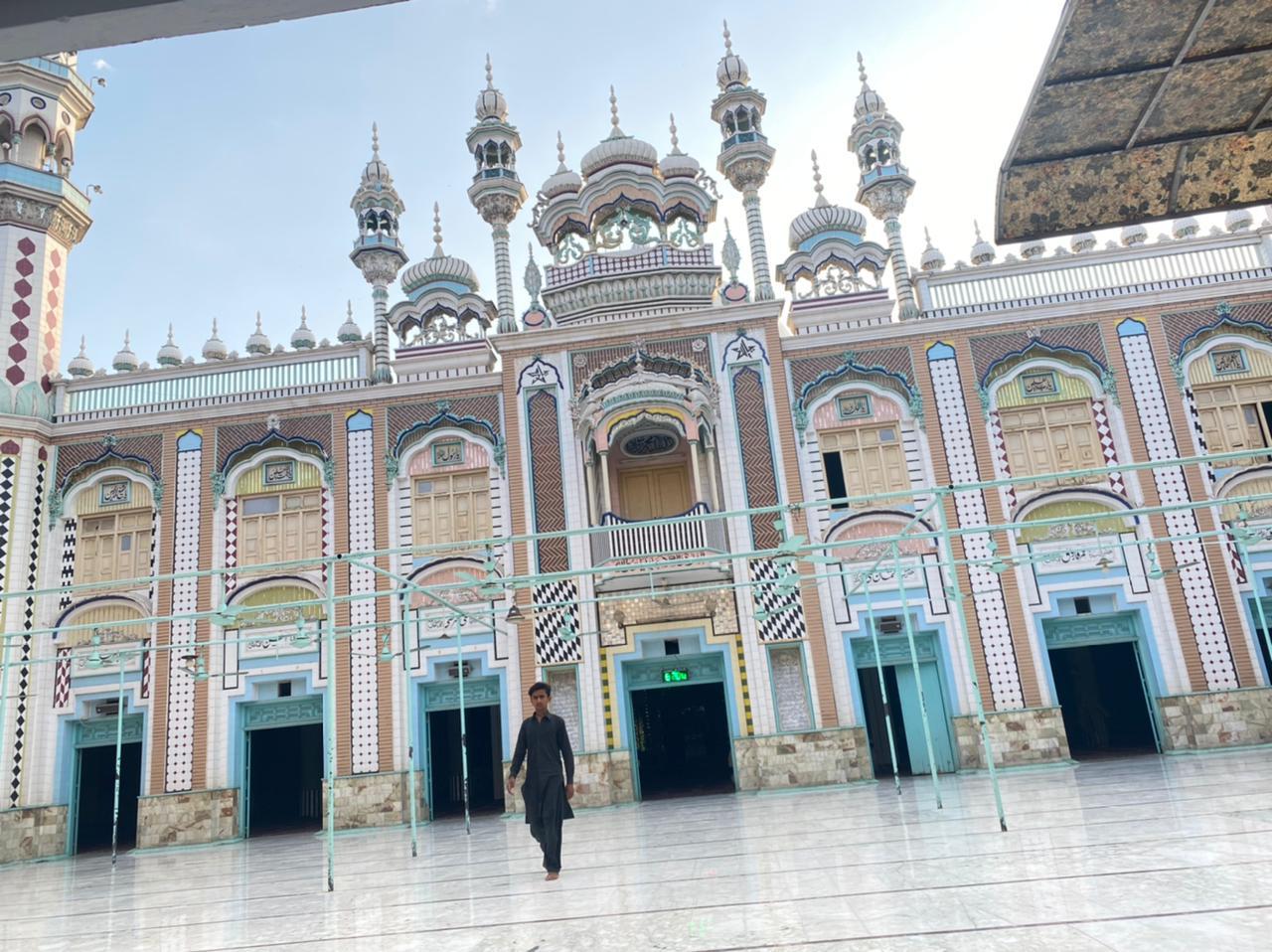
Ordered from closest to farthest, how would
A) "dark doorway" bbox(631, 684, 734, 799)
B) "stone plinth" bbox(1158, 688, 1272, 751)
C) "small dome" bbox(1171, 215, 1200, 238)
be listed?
"stone plinth" bbox(1158, 688, 1272, 751) → "small dome" bbox(1171, 215, 1200, 238) → "dark doorway" bbox(631, 684, 734, 799)

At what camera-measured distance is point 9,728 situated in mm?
16609

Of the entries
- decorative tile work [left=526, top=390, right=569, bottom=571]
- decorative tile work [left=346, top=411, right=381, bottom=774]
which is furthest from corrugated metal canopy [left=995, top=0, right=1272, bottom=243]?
decorative tile work [left=346, top=411, right=381, bottom=774]

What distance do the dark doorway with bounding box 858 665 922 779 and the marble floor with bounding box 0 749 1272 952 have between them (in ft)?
15.4

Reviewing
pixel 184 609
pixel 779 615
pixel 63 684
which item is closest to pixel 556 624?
pixel 779 615

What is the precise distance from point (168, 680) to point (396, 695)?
409 cm

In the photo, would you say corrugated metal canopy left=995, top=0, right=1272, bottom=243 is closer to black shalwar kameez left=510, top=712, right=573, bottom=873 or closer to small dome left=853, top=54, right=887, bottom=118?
black shalwar kameez left=510, top=712, right=573, bottom=873

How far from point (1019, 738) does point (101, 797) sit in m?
17.4

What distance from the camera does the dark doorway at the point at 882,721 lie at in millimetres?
17422

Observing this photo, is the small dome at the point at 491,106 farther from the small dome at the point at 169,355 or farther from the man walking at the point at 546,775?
the man walking at the point at 546,775

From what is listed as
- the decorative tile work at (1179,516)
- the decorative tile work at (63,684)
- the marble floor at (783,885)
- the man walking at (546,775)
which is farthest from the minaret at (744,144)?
the decorative tile work at (63,684)

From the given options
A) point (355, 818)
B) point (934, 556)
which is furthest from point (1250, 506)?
point (355, 818)

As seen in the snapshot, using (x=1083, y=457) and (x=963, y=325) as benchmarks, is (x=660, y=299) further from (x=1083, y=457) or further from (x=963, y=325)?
(x=1083, y=457)

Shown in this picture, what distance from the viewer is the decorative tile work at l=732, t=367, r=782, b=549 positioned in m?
16.8

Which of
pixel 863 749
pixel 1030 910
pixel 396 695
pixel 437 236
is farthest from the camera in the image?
pixel 437 236
